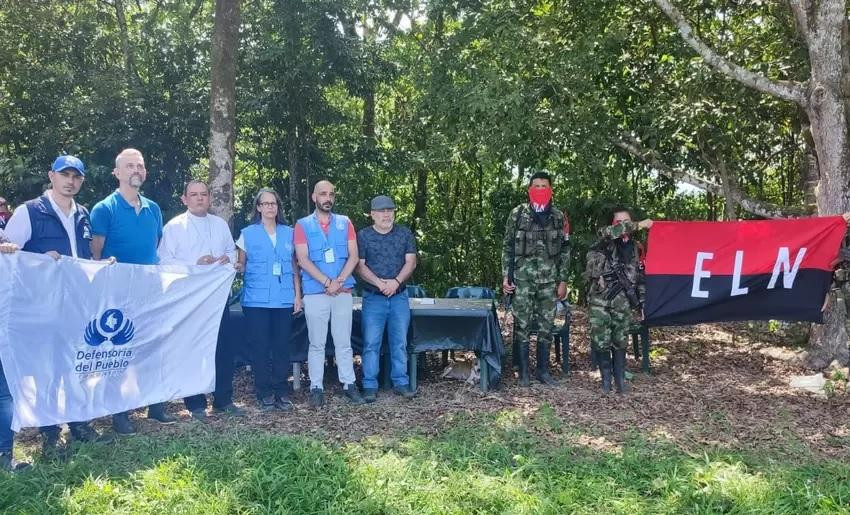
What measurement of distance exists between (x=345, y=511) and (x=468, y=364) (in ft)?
10.4

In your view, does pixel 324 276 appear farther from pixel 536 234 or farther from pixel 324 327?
pixel 536 234

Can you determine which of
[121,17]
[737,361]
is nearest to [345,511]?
[737,361]

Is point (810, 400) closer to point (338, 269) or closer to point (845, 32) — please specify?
point (845, 32)

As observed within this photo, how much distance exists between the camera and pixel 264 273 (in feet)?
16.4

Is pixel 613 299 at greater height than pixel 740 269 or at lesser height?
lesser

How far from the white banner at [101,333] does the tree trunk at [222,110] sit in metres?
1.55

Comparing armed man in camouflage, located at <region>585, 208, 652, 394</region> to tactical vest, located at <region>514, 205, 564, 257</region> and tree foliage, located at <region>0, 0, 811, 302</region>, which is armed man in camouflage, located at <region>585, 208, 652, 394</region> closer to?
tactical vest, located at <region>514, 205, 564, 257</region>

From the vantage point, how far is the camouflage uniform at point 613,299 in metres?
5.48

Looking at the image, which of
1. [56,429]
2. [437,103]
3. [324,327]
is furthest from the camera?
[437,103]

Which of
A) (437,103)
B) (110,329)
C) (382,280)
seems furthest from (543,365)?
(110,329)

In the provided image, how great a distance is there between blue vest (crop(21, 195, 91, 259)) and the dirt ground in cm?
137

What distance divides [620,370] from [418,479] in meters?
2.68

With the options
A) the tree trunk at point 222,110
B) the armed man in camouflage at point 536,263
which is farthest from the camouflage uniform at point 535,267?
the tree trunk at point 222,110

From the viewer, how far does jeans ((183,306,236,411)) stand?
5043 mm
